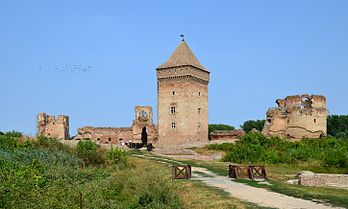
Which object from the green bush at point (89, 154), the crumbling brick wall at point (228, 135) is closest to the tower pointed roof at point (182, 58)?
the crumbling brick wall at point (228, 135)

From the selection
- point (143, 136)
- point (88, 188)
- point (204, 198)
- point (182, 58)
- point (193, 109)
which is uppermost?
point (182, 58)

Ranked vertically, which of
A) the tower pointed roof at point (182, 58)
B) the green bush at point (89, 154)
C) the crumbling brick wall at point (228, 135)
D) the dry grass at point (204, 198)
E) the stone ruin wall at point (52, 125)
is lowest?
the dry grass at point (204, 198)

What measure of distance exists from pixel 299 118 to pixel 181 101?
1175 centimetres

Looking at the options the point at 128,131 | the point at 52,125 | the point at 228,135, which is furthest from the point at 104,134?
the point at 228,135

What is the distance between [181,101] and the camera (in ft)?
143

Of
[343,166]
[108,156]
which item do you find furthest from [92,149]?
[343,166]

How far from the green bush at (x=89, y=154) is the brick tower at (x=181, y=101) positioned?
65.8 ft

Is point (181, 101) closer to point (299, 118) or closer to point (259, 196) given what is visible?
point (299, 118)

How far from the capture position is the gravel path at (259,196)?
12047 millimetres

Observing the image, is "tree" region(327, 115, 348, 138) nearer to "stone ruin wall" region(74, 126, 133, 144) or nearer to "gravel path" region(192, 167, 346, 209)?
"stone ruin wall" region(74, 126, 133, 144)

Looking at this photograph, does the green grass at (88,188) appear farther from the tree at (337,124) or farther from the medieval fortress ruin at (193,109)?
the tree at (337,124)

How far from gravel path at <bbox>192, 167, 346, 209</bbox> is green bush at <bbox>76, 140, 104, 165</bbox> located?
6.66m

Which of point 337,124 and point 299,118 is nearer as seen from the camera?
point 299,118

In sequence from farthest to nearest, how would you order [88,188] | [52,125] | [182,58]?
[52,125] → [182,58] → [88,188]
